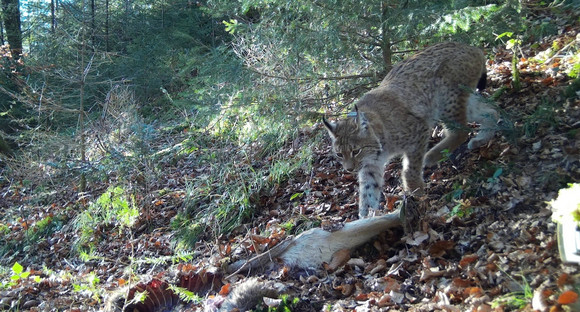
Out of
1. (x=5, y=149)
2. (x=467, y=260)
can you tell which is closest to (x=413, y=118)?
(x=467, y=260)

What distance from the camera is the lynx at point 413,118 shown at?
5285 mm

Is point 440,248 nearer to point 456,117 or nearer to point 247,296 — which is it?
point 247,296

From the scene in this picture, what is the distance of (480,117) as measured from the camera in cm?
563

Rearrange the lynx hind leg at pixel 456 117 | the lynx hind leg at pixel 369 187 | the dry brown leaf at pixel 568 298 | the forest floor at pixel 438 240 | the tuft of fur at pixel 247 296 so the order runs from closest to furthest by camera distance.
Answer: the dry brown leaf at pixel 568 298, the forest floor at pixel 438 240, the tuft of fur at pixel 247 296, the lynx hind leg at pixel 369 187, the lynx hind leg at pixel 456 117

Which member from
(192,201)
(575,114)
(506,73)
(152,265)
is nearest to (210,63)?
(192,201)

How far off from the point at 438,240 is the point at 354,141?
1.62 metres

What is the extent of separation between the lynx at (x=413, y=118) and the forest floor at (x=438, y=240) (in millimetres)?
255

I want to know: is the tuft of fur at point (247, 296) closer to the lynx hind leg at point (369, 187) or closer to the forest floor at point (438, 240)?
the forest floor at point (438, 240)

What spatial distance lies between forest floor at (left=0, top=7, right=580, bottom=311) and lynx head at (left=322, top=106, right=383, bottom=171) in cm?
58

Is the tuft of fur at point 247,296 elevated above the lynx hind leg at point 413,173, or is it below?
below

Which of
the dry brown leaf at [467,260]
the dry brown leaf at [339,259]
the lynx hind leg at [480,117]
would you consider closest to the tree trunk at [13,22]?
the lynx hind leg at [480,117]

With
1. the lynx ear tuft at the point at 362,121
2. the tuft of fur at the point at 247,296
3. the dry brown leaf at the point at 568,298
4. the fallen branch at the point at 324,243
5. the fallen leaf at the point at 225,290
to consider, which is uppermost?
the lynx ear tuft at the point at 362,121

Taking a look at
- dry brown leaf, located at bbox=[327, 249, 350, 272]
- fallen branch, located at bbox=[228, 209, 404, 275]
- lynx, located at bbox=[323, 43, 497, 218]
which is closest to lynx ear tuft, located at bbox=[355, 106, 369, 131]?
→ lynx, located at bbox=[323, 43, 497, 218]

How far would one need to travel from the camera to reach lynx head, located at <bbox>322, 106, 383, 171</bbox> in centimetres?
527
